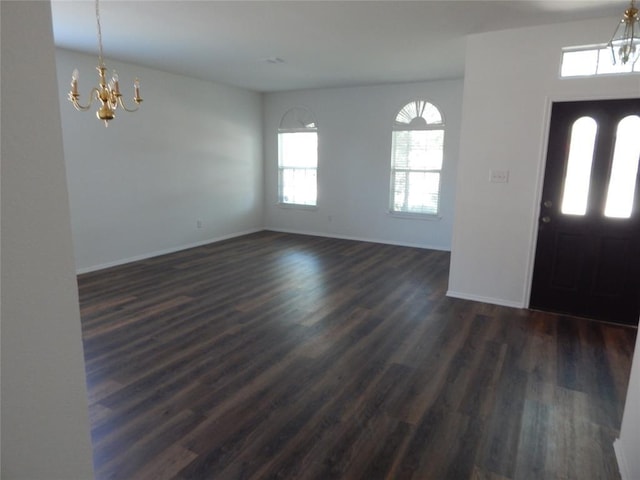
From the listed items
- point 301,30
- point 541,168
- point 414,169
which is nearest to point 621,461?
point 541,168

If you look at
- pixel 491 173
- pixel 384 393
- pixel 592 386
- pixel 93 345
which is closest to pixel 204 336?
pixel 93 345

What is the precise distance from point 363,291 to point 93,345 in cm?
267

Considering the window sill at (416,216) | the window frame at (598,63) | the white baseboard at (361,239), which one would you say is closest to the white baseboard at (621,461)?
the window frame at (598,63)

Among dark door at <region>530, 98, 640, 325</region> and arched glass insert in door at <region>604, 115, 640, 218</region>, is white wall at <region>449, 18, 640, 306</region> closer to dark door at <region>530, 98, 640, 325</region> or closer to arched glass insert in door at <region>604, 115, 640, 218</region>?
dark door at <region>530, 98, 640, 325</region>

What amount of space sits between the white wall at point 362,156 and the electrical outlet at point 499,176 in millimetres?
2327

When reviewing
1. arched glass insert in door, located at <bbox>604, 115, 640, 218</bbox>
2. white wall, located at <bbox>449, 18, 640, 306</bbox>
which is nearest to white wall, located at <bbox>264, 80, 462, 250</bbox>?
white wall, located at <bbox>449, 18, 640, 306</bbox>

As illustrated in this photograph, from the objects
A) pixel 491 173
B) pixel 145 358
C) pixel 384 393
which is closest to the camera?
pixel 384 393

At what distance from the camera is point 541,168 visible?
3.86 m

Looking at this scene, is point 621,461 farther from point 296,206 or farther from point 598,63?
point 296,206

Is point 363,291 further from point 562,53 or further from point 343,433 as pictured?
point 562,53

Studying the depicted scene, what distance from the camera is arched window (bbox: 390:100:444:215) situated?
6.45m

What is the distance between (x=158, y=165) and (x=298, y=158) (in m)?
2.68

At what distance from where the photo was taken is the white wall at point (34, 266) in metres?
0.61

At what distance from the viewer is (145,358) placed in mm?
2975
